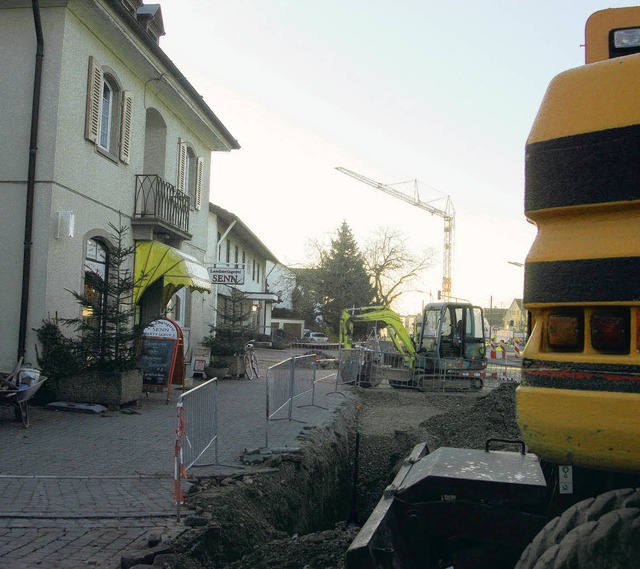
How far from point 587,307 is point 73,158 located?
1189 cm

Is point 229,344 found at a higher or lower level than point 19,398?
higher

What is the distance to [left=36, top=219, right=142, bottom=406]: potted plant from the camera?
1119cm

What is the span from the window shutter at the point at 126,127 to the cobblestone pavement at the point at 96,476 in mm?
5744

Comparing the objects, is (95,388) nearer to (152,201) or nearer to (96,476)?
(96,476)

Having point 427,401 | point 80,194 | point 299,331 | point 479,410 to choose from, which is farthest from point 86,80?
point 299,331

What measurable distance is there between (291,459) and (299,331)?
54.3 m

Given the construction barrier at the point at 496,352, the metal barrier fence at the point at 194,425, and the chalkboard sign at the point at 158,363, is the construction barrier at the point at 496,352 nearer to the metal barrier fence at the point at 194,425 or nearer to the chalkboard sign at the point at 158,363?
the chalkboard sign at the point at 158,363

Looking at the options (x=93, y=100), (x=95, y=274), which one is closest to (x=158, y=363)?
(x=95, y=274)

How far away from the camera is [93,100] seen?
13.1 metres

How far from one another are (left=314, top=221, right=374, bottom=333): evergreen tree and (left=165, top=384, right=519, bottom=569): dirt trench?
45.9 metres

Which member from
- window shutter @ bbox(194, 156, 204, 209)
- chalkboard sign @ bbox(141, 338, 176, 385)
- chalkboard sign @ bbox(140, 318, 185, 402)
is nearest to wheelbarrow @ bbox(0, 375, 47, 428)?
chalkboard sign @ bbox(140, 318, 185, 402)

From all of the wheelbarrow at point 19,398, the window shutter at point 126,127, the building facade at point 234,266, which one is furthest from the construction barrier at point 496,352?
the wheelbarrow at point 19,398

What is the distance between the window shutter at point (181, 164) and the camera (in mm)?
18266

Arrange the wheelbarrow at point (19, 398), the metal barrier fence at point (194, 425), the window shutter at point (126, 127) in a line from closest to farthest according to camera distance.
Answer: the metal barrier fence at point (194, 425) < the wheelbarrow at point (19, 398) < the window shutter at point (126, 127)
